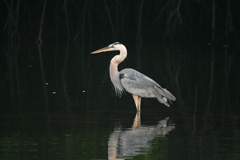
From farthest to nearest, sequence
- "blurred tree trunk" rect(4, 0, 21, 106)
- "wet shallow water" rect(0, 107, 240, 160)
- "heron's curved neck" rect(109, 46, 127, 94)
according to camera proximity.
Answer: "blurred tree trunk" rect(4, 0, 21, 106) → "heron's curved neck" rect(109, 46, 127, 94) → "wet shallow water" rect(0, 107, 240, 160)

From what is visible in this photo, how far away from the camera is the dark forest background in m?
13.7

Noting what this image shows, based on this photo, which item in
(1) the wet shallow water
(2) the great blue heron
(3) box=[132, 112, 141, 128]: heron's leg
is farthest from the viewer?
(2) the great blue heron

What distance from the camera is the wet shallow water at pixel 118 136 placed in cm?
902

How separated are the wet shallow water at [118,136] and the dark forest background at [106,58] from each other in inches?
Result: 32.8

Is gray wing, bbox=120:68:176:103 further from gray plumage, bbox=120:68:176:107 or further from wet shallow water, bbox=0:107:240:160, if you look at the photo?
wet shallow water, bbox=0:107:240:160

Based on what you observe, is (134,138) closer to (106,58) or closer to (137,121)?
(137,121)

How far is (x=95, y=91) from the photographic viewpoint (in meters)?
14.6

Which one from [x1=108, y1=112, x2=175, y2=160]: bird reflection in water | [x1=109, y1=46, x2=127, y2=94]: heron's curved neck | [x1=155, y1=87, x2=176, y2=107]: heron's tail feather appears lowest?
[x1=108, y1=112, x2=175, y2=160]: bird reflection in water

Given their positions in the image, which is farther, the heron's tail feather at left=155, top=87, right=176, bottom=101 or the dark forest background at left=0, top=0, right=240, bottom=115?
the dark forest background at left=0, top=0, right=240, bottom=115

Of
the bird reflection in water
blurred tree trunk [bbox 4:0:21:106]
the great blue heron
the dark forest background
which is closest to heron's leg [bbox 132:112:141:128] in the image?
the bird reflection in water

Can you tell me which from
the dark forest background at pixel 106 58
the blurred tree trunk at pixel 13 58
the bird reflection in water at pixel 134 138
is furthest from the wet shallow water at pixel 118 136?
the blurred tree trunk at pixel 13 58

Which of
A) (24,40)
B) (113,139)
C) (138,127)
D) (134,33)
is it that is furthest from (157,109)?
(134,33)

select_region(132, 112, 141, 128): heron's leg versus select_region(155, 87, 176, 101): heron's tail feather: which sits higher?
select_region(155, 87, 176, 101): heron's tail feather

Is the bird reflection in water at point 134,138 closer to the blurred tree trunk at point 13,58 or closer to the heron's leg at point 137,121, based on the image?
the heron's leg at point 137,121
